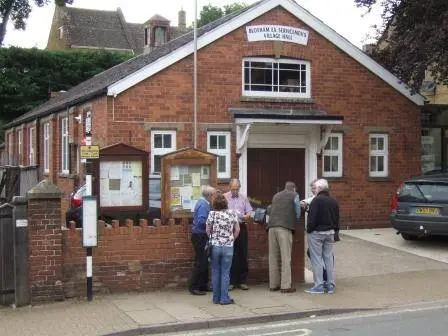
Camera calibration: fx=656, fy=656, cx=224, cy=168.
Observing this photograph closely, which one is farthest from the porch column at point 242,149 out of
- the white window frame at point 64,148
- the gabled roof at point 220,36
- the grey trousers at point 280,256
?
the white window frame at point 64,148

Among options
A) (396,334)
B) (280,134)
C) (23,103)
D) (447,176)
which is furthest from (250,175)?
(23,103)

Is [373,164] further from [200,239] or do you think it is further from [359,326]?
[359,326]

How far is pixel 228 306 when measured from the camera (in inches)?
361

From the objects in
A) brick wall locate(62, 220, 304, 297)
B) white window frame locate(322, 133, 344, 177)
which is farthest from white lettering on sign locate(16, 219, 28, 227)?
white window frame locate(322, 133, 344, 177)

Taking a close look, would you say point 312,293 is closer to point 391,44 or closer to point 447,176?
point 447,176

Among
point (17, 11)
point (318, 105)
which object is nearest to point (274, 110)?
point (318, 105)

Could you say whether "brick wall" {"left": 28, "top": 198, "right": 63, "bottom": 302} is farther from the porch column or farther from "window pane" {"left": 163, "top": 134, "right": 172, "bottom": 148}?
the porch column

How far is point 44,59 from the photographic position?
36719mm

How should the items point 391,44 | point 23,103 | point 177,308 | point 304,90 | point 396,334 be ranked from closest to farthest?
point 396,334 → point 177,308 → point 304,90 → point 391,44 → point 23,103

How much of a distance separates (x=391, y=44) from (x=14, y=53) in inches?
902

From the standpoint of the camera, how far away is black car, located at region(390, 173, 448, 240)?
13.6m

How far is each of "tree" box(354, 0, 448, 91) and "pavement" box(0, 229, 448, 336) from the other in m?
5.87

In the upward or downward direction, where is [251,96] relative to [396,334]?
upward

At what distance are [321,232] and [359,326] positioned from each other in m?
2.11
